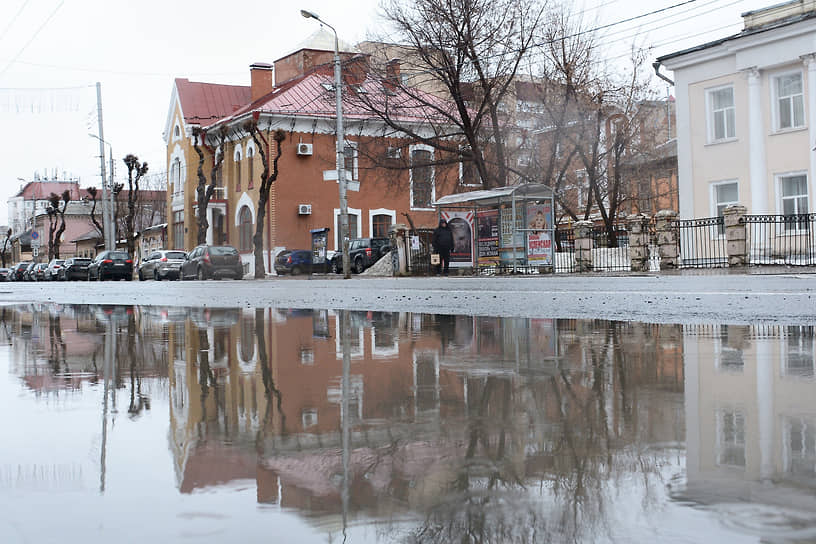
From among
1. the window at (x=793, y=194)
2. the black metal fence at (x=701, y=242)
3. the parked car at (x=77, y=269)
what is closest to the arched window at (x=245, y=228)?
the parked car at (x=77, y=269)

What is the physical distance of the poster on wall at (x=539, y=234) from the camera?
30.4 metres

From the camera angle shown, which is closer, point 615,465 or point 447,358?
point 615,465

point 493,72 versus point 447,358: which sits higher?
point 493,72

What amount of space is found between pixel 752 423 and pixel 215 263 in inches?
1576

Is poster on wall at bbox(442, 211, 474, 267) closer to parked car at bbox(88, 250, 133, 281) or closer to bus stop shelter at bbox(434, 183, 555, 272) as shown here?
bus stop shelter at bbox(434, 183, 555, 272)

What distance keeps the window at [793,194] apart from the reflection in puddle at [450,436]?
26.5 metres

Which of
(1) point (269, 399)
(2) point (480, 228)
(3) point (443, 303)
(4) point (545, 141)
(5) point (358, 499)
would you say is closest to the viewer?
(5) point (358, 499)

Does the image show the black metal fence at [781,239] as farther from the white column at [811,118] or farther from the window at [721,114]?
the window at [721,114]

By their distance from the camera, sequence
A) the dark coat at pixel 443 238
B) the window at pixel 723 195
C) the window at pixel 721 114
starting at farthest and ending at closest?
the window at pixel 721 114 → the window at pixel 723 195 → the dark coat at pixel 443 238

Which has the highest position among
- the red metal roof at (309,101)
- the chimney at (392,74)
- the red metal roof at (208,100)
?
the red metal roof at (208,100)

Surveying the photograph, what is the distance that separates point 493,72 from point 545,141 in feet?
22.1

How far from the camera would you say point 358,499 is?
2814 millimetres

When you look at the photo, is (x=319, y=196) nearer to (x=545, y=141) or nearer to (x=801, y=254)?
Result: (x=545, y=141)

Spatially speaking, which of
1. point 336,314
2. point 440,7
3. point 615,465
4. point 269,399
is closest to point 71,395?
point 269,399
